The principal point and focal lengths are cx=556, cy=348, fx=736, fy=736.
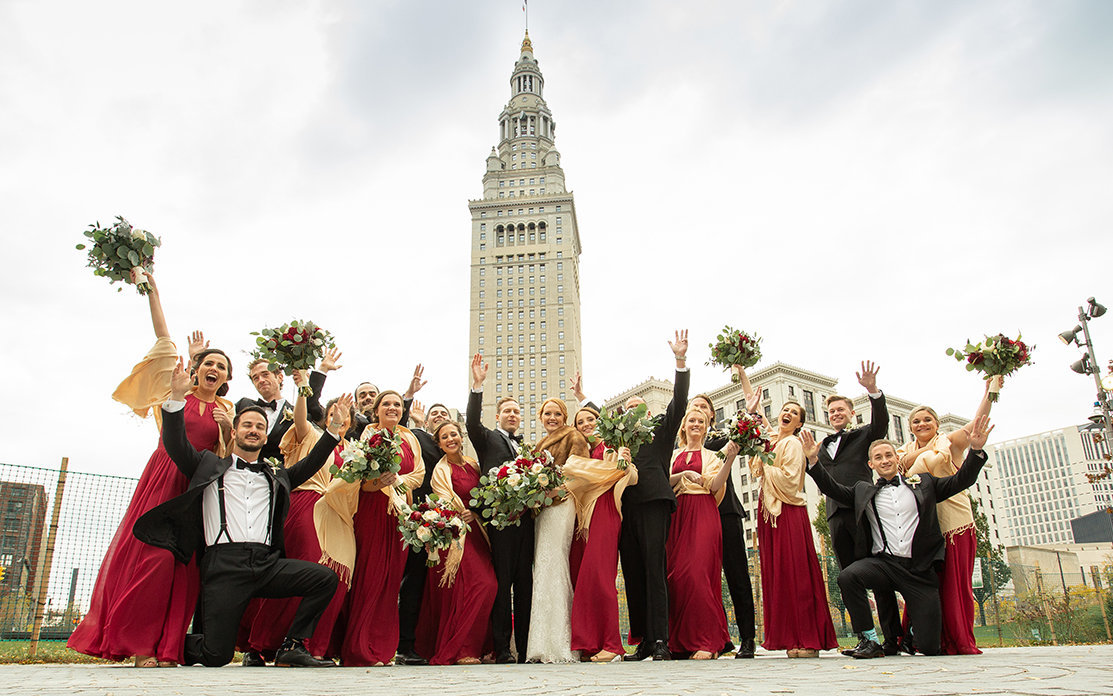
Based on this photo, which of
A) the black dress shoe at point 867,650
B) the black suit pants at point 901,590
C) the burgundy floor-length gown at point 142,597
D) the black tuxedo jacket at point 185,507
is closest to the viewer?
the burgundy floor-length gown at point 142,597

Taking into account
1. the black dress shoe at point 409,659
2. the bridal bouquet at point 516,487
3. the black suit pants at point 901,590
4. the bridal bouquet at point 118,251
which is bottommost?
the black dress shoe at point 409,659

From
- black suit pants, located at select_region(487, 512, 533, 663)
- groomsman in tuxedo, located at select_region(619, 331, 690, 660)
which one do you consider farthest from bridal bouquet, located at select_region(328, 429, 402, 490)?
groomsman in tuxedo, located at select_region(619, 331, 690, 660)

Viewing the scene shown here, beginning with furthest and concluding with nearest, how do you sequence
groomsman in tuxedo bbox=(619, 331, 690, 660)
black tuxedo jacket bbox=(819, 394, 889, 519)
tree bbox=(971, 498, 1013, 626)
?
1. tree bbox=(971, 498, 1013, 626)
2. black tuxedo jacket bbox=(819, 394, 889, 519)
3. groomsman in tuxedo bbox=(619, 331, 690, 660)

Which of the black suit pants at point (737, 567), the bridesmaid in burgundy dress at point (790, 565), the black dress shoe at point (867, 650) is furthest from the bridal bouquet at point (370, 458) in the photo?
the black dress shoe at point (867, 650)

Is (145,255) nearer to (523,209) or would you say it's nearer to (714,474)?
(714,474)

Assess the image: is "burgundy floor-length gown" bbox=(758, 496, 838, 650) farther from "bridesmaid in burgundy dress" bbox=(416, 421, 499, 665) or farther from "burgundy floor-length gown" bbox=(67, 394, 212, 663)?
"burgundy floor-length gown" bbox=(67, 394, 212, 663)

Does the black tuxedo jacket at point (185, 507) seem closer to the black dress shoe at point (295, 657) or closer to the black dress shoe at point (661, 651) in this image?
the black dress shoe at point (295, 657)

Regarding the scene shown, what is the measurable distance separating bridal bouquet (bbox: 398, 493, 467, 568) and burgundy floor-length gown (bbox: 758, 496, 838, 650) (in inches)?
120

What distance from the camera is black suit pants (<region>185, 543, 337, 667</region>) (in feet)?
17.8

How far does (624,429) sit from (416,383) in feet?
8.08

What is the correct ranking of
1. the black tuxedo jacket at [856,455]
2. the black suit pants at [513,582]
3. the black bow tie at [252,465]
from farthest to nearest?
the black tuxedo jacket at [856,455] → the black suit pants at [513,582] → the black bow tie at [252,465]

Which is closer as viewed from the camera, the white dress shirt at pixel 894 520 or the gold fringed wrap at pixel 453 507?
the white dress shirt at pixel 894 520

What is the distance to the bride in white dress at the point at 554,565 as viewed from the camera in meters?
6.42

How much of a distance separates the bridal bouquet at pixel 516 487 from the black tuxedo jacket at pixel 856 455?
8.98 feet
